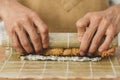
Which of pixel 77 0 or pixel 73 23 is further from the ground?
pixel 77 0

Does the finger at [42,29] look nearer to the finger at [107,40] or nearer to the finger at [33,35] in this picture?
the finger at [33,35]

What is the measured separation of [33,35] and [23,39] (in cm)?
4

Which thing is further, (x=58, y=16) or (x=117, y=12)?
(x=58, y=16)

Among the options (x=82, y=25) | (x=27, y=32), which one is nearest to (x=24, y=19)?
(x=27, y=32)

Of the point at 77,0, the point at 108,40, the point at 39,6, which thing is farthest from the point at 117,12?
the point at 39,6

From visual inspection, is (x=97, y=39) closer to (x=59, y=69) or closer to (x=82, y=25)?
(x=82, y=25)

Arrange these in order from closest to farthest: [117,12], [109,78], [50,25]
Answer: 1. [109,78]
2. [117,12]
3. [50,25]

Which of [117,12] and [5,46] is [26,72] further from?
[117,12]

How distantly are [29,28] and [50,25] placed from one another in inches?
14.8

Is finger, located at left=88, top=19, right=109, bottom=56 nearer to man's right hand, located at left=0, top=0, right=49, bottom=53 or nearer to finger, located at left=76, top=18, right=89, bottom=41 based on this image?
finger, located at left=76, top=18, right=89, bottom=41

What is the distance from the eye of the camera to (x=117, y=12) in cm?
109

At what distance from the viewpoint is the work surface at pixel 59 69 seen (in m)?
0.82

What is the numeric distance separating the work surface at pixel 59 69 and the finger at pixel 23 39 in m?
0.05

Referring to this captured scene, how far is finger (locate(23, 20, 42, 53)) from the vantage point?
95 cm
